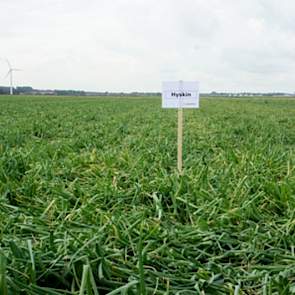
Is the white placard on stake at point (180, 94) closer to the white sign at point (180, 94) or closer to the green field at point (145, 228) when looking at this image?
the white sign at point (180, 94)

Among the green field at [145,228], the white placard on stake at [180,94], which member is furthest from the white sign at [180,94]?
the green field at [145,228]

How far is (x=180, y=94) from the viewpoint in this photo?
5.19m

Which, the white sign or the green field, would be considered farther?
the white sign

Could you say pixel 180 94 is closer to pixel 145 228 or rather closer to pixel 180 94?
pixel 180 94

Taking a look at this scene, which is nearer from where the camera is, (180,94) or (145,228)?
(145,228)

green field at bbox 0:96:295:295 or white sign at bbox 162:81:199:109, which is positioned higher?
white sign at bbox 162:81:199:109

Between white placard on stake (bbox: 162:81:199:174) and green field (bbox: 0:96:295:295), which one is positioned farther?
white placard on stake (bbox: 162:81:199:174)

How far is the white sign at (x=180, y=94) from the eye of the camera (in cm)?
518

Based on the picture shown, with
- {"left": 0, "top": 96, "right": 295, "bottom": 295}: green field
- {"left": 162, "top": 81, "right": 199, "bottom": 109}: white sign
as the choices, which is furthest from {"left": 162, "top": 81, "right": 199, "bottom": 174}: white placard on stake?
{"left": 0, "top": 96, "right": 295, "bottom": 295}: green field

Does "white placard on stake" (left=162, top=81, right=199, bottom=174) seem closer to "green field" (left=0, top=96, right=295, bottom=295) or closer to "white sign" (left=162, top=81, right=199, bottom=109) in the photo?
"white sign" (left=162, top=81, right=199, bottom=109)

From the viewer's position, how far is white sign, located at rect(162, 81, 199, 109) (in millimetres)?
5184

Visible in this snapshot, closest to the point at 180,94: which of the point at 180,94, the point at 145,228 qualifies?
the point at 180,94

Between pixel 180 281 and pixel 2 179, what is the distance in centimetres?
285

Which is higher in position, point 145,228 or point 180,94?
point 180,94
